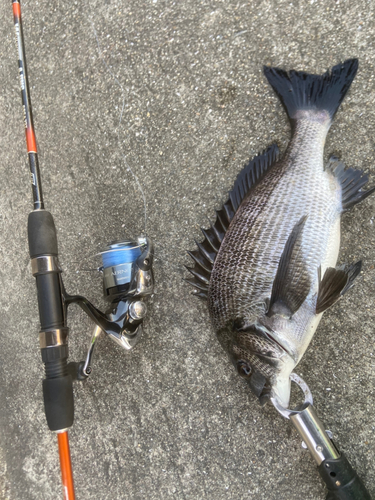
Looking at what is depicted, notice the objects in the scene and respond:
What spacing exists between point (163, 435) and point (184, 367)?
1.17 ft

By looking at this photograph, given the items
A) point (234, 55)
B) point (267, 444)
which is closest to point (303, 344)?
point (267, 444)

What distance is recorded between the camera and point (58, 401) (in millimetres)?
1253

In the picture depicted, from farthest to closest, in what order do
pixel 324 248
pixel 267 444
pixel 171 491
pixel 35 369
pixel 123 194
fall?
1. pixel 35 369
2. pixel 123 194
3. pixel 171 491
4. pixel 267 444
5. pixel 324 248

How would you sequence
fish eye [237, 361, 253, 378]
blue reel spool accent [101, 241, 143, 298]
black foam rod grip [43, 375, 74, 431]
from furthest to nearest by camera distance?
blue reel spool accent [101, 241, 143, 298] < fish eye [237, 361, 253, 378] < black foam rod grip [43, 375, 74, 431]

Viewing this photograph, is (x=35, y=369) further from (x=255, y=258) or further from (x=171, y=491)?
(x=255, y=258)

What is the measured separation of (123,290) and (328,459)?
3.29ft

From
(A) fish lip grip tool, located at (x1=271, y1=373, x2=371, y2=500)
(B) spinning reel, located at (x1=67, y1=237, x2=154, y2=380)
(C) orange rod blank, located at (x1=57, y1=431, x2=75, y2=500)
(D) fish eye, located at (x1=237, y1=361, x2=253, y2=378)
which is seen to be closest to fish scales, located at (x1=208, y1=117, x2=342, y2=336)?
(D) fish eye, located at (x1=237, y1=361, x2=253, y2=378)

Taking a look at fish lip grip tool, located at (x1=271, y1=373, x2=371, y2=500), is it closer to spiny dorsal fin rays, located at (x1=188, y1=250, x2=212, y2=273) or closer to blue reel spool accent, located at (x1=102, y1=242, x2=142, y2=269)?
spiny dorsal fin rays, located at (x1=188, y1=250, x2=212, y2=273)

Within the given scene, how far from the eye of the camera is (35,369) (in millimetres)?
2057

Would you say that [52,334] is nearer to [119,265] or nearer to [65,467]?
[119,265]

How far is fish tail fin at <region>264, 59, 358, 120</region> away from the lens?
1.41m

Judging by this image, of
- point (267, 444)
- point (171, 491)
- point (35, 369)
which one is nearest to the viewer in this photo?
point (267, 444)

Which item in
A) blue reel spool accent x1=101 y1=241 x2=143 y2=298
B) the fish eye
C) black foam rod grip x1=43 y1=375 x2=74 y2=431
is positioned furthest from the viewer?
blue reel spool accent x1=101 y1=241 x2=143 y2=298

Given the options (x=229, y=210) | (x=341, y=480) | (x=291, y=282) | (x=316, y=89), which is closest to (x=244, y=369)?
(x=291, y=282)
